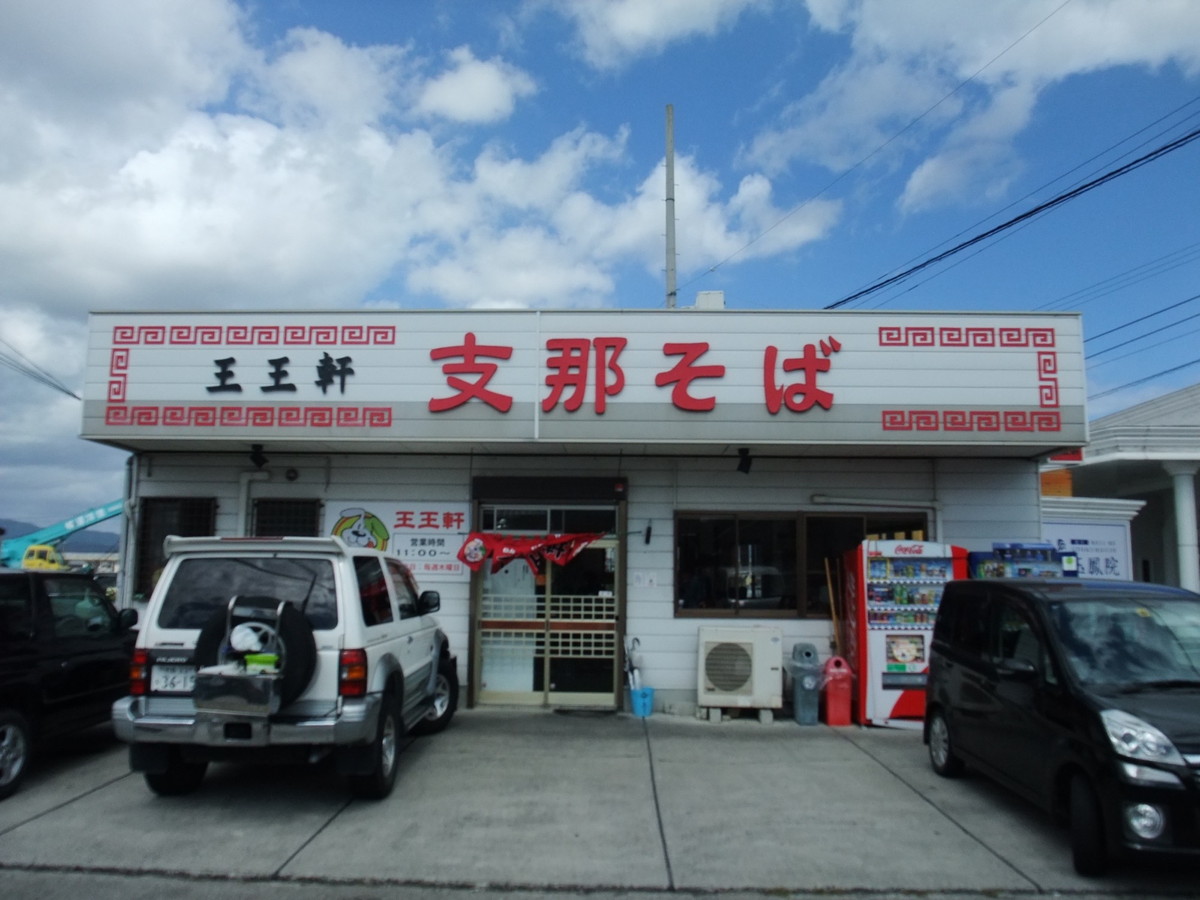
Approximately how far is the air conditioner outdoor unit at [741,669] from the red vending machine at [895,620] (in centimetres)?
95

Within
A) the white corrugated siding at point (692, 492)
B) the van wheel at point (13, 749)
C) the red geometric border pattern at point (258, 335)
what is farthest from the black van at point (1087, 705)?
the van wheel at point (13, 749)

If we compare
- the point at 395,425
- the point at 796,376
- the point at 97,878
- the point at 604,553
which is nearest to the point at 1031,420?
the point at 796,376

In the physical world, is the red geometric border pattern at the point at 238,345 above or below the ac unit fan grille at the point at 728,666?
above

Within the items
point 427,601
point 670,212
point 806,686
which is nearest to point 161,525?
point 427,601

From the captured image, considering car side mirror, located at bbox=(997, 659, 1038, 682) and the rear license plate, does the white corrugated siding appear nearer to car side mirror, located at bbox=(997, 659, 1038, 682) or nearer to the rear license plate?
car side mirror, located at bbox=(997, 659, 1038, 682)

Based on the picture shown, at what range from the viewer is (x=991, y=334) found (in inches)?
376

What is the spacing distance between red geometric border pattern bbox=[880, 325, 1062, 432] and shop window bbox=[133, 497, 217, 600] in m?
8.24

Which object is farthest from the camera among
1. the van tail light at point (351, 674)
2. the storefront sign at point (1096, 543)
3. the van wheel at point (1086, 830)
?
the storefront sign at point (1096, 543)

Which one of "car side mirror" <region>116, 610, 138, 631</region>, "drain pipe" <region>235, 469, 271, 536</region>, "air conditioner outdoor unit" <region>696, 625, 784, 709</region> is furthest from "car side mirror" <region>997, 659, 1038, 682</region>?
"drain pipe" <region>235, 469, 271, 536</region>

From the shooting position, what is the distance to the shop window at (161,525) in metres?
10.9

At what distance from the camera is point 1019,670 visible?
5992 millimetres

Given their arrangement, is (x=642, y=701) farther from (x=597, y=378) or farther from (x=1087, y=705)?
(x=1087, y=705)

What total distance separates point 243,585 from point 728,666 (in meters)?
5.62

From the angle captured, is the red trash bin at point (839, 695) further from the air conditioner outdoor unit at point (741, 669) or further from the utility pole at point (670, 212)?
the utility pole at point (670, 212)
